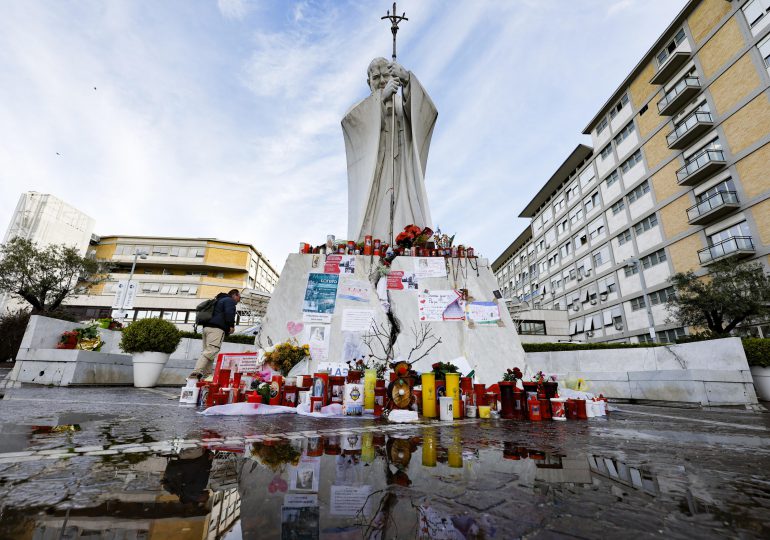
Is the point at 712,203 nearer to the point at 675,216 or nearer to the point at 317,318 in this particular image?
the point at 675,216

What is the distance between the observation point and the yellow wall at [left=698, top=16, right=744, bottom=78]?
19.4 metres

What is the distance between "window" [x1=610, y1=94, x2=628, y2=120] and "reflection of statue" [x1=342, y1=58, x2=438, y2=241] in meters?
25.3

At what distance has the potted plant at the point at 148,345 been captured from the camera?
22.8ft

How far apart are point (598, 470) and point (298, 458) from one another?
4.77 feet

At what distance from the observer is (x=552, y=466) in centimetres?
168

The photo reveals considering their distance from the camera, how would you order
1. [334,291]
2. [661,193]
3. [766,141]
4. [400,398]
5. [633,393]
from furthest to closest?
[661,193] → [766,141] → [633,393] → [334,291] → [400,398]

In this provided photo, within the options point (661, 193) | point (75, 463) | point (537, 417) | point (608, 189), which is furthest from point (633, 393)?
point (608, 189)

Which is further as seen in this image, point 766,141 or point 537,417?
point 766,141

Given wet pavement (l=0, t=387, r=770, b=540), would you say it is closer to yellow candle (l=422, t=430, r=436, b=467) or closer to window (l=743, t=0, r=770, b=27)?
yellow candle (l=422, t=430, r=436, b=467)

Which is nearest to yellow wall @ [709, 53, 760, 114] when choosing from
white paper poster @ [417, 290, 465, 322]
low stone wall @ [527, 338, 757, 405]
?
low stone wall @ [527, 338, 757, 405]

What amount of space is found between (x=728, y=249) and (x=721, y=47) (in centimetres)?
1214

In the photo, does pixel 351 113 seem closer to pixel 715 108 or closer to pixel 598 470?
pixel 598 470

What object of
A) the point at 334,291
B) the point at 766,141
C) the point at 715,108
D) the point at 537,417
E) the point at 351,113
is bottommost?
the point at 537,417

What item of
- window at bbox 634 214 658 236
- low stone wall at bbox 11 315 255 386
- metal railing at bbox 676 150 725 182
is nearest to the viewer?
low stone wall at bbox 11 315 255 386
